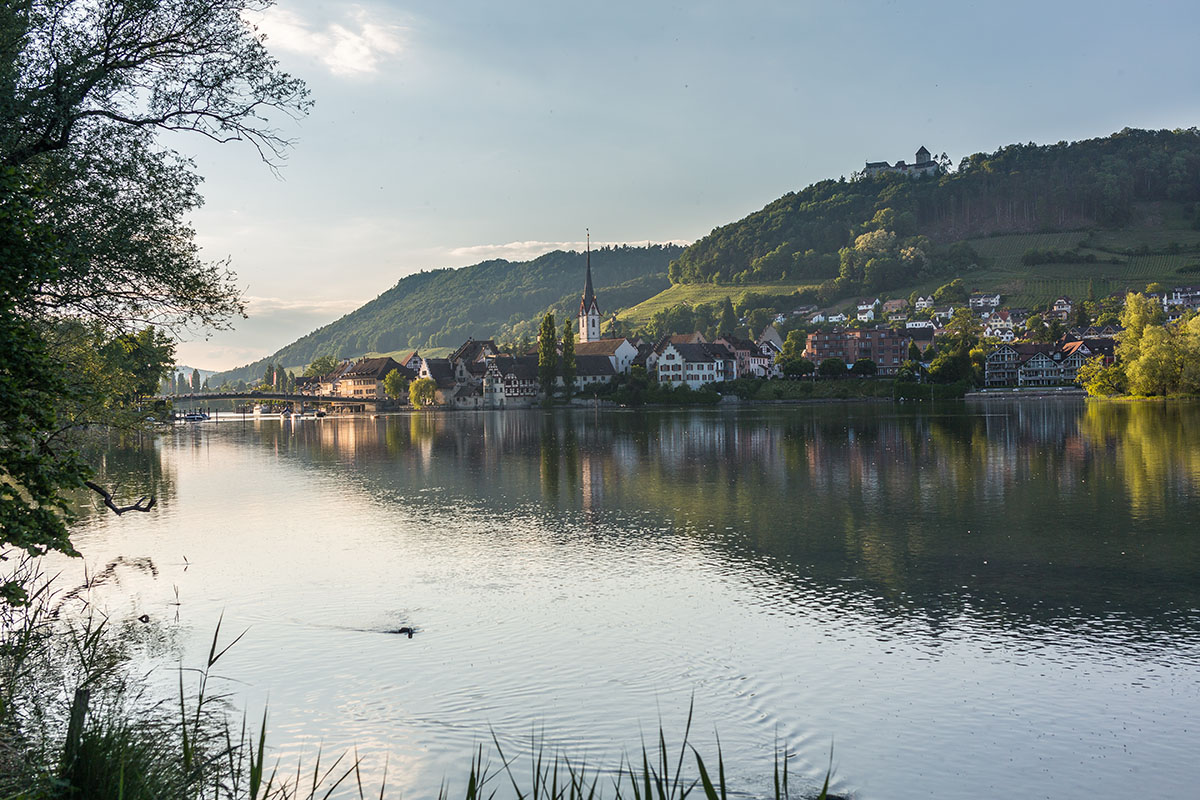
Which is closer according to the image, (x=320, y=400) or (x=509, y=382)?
(x=320, y=400)

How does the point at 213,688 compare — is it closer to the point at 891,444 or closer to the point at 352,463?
the point at 352,463

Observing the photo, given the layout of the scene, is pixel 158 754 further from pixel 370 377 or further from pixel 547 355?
pixel 370 377

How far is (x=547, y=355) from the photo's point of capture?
139 m

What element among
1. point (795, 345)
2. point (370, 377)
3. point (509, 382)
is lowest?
point (509, 382)

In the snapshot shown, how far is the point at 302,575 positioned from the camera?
2180cm

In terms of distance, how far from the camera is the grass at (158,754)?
7617mm

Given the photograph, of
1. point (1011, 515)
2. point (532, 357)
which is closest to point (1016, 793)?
point (1011, 515)

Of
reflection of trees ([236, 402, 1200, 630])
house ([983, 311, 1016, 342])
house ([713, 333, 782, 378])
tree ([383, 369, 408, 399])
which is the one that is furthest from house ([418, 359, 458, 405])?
house ([983, 311, 1016, 342])

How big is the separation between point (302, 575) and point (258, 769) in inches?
632

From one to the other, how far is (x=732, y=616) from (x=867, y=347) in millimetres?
160547

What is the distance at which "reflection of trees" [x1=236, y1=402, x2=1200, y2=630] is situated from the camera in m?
18.7

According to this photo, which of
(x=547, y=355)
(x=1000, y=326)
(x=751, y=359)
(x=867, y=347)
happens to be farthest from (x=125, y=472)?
(x=1000, y=326)

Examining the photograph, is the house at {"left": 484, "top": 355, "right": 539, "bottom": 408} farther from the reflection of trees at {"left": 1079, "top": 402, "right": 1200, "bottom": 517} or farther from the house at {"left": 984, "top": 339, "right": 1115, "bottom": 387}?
the reflection of trees at {"left": 1079, "top": 402, "right": 1200, "bottom": 517}

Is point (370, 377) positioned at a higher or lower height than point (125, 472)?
higher
